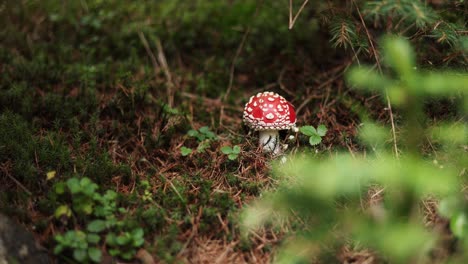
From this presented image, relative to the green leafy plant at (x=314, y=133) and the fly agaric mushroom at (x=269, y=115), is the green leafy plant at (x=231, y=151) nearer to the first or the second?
the fly agaric mushroom at (x=269, y=115)

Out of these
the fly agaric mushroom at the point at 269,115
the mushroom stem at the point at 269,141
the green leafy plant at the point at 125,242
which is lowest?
the mushroom stem at the point at 269,141

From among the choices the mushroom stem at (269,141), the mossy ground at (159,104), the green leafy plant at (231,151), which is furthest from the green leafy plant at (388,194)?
the mushroom stem at (269,141)

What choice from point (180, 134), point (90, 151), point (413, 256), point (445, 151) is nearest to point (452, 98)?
point (445, 151)

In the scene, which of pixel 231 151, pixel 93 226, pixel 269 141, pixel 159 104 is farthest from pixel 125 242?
pixel 159 104

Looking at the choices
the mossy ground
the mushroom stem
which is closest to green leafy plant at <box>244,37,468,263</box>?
the mossy ground

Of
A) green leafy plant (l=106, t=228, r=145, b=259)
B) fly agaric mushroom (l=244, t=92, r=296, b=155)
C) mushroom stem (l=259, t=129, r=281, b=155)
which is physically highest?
fly agaric mushroom (l=244, t=92, r=296, b=155)

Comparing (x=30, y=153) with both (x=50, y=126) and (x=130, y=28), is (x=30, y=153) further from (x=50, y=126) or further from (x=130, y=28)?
(x=130, y=28)

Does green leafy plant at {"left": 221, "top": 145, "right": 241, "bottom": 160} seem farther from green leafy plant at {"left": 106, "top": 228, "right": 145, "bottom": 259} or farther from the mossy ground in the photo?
green leafy plant at {"left": 106, "top": 228, "right": 145, "bottom": 259}

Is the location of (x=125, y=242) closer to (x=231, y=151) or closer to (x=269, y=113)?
(x=231, y=151)
